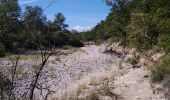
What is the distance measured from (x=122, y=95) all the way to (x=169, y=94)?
2.21m

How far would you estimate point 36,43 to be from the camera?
5.59 m

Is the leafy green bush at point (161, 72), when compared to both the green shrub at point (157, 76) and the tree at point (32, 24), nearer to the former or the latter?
the green shrub at point (157, 76)

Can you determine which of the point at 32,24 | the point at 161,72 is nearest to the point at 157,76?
the point at 161,72

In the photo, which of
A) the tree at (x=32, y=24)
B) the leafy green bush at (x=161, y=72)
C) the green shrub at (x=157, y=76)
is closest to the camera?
the tree at (x=32, y=24)

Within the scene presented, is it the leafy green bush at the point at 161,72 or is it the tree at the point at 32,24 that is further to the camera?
the leafy green bush at the point at 161,72

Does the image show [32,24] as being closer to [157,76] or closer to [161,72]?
[157,76]

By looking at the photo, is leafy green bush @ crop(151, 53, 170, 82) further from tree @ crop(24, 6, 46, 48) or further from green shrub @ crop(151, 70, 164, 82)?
tree @ crop(24, 6, 46, 48)

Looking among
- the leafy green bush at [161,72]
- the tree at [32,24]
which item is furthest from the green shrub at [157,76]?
the tree at [32,24]

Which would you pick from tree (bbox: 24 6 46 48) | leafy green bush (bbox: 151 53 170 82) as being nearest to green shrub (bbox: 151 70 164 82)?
leafy green bush (bbox: 151 53 170 82)

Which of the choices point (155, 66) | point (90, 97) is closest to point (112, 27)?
point (155, 66)

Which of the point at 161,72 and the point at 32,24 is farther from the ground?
the point at 32,24

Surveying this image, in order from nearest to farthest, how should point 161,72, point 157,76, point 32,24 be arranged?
point 32,24
point 157,76
point 161,72

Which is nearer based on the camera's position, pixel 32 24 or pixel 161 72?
pixel 32 24

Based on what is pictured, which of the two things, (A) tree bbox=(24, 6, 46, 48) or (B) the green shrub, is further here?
(B) the green shrub
